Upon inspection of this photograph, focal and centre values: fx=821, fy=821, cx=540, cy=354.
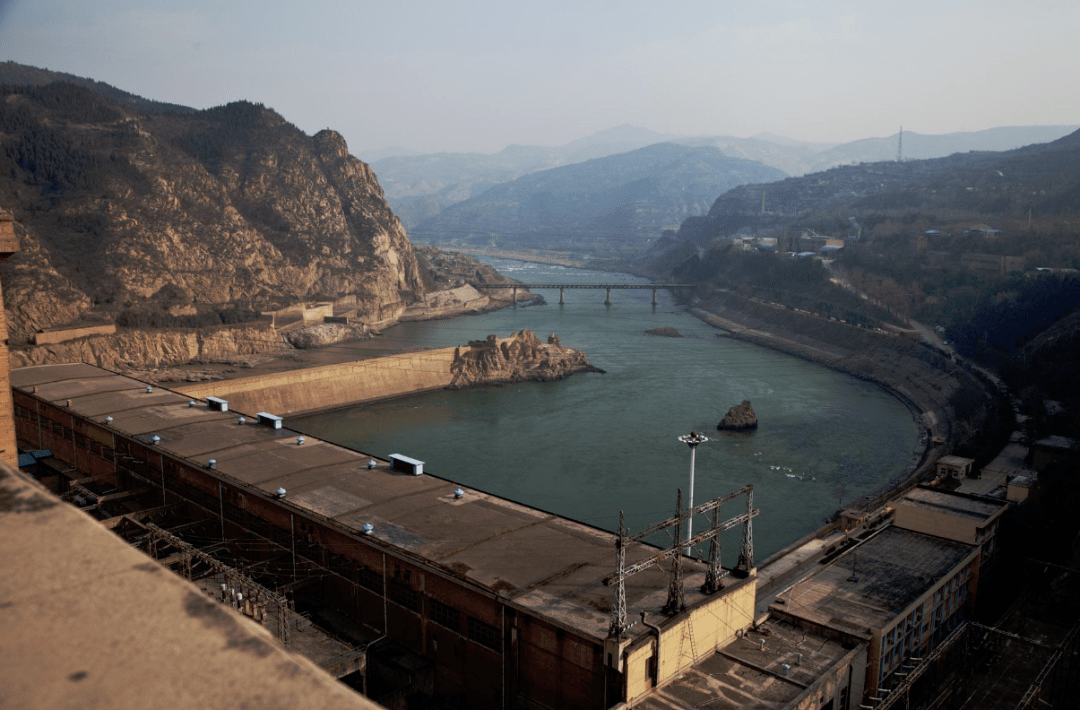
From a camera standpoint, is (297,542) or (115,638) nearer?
(115,638)

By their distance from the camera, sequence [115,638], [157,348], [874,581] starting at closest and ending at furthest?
[115,638] < [874,581] < [157,348]

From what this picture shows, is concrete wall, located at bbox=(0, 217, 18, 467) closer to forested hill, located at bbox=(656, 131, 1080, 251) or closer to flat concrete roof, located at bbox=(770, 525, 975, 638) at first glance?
flat concrete roof, located at bbox=(770, 525, 975, 638)

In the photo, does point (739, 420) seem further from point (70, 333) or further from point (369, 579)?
point (70, 333)

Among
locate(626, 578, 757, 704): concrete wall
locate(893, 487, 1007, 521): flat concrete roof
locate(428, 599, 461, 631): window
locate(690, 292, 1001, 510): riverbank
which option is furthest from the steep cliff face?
locate(893, 487, 1007, 521): flat concrete roof

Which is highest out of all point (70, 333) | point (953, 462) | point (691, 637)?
point (70, 333)

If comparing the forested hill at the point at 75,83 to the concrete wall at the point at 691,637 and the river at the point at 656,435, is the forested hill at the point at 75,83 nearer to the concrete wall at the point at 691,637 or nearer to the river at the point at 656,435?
the river at the point at 656,435

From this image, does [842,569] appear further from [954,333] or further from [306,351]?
[306,351]

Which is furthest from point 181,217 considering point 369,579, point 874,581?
point 874,581

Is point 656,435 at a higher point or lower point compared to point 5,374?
lower

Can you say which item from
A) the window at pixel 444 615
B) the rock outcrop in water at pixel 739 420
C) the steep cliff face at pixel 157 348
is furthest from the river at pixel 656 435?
the window at pixel 444 615
